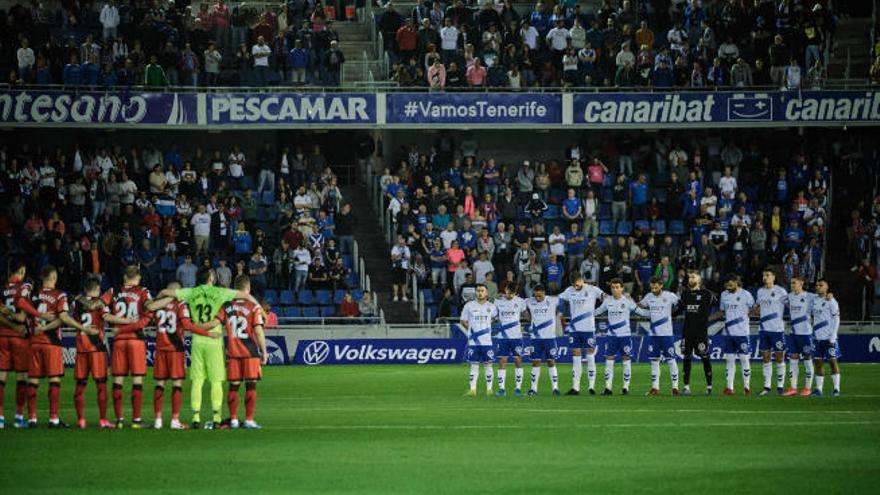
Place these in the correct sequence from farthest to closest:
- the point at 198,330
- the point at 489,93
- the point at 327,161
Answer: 1. the point at 327,161
2. the point at 489,93
3. the point at 198,330

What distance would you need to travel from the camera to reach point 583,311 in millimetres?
29297

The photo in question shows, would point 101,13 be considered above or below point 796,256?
above

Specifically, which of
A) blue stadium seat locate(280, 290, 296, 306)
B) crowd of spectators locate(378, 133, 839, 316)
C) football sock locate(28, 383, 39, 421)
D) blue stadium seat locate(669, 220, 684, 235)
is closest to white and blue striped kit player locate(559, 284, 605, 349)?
football sock locate(28, 383, 39, 421)

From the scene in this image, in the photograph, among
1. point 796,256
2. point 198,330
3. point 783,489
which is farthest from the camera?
point 796,256

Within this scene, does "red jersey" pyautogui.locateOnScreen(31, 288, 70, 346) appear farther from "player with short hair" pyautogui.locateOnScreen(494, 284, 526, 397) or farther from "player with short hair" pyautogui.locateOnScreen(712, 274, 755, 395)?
"player with short hair" pyautogui.locateOnScreen(712, 274, 755, 395)

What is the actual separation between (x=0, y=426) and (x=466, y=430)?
6.99 m

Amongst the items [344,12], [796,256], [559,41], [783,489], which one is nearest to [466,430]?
[783,489]

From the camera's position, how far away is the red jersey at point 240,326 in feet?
69.5

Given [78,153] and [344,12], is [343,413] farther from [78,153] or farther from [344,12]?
[344,12]

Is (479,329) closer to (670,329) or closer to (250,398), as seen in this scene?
(670,329)

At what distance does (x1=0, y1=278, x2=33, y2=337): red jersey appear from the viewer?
2183cm

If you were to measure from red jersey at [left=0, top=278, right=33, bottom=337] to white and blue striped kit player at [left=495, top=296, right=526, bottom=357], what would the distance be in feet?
34.8

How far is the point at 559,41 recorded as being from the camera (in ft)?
154

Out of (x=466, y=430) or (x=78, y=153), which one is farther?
(x=78, y=153)
